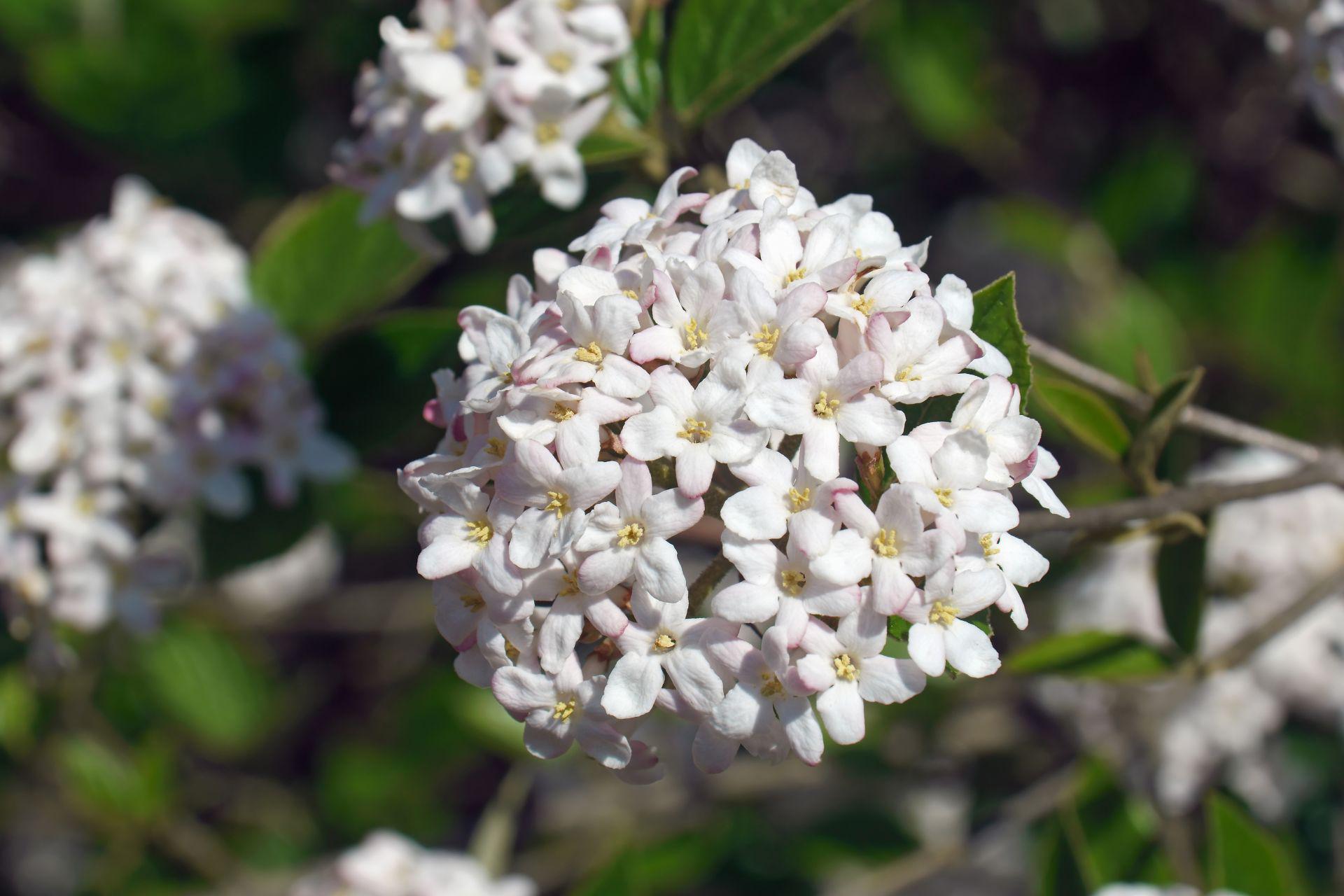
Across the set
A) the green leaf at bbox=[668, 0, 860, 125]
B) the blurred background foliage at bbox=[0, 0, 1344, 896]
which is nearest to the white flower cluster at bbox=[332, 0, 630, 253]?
the green leaf at bbox=[668, 0, 860, 125]

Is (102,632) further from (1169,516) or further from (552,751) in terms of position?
(1169,516)

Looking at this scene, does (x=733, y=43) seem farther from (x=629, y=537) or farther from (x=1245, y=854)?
(x=1245, y=854)

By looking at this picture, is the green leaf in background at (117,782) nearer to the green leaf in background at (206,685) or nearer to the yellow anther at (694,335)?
the green leaf in background at (206,685)

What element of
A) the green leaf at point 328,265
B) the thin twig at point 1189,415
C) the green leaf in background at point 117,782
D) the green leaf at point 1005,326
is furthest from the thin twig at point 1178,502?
the green leaf in background at point 117,782

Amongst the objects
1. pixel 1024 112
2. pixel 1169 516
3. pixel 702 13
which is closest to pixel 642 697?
pixel 1169 516

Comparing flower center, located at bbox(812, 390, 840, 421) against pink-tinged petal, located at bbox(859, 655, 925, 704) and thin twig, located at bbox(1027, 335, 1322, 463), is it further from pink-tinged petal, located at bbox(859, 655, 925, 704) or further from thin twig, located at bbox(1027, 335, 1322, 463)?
thin twig, located at bbox(1027, 335, 1322, 463)
